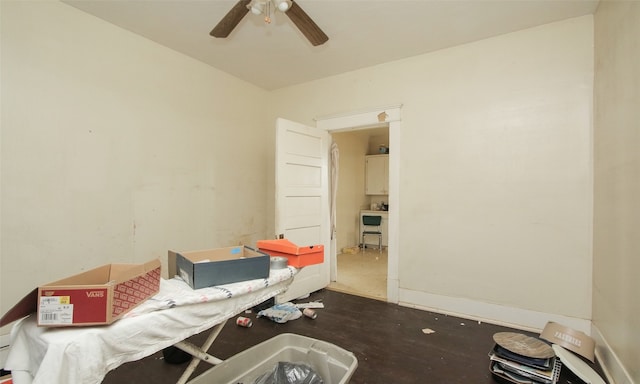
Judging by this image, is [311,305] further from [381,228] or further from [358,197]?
[358,197]

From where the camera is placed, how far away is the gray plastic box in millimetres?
1509

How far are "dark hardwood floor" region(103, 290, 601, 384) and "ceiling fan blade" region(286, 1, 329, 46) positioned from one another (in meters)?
2.38

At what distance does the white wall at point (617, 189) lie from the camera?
1590 mm

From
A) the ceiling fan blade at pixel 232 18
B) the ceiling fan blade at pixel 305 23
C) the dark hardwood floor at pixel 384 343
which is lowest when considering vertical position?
the dark hardwood floor at pixel 384 343

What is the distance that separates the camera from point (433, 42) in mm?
2803

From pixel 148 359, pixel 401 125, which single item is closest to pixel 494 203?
pixel 401 125

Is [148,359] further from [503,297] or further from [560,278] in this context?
[560,278]

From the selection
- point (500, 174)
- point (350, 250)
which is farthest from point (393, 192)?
point (350, 250)

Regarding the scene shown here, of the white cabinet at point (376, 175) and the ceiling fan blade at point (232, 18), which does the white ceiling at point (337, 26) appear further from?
the white cabinet at point (376, 175)

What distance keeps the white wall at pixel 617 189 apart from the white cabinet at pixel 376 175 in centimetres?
410

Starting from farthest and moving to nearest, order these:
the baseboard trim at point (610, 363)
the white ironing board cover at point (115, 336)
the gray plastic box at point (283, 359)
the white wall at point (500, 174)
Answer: the white wall at point (500, 174) → the baseboard trim at point (610, 363) → the gray plastic box at point (283, 359) → the white ironing board cover at point (115, 336)

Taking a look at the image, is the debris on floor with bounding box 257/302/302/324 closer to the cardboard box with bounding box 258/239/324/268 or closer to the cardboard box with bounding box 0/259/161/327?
the cardboard box with bounding box 258/239/324/268

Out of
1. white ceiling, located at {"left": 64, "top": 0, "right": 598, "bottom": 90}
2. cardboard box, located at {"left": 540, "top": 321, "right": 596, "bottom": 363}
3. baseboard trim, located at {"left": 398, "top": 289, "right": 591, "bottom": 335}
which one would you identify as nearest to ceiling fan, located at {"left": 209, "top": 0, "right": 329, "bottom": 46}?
white ceiling, located at {"left": 64, "top": 0, "right": 598, "bottom": 90}

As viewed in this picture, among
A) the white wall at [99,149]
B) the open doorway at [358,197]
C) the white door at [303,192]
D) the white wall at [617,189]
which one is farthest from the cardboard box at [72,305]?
the open doorway at [358,197]
